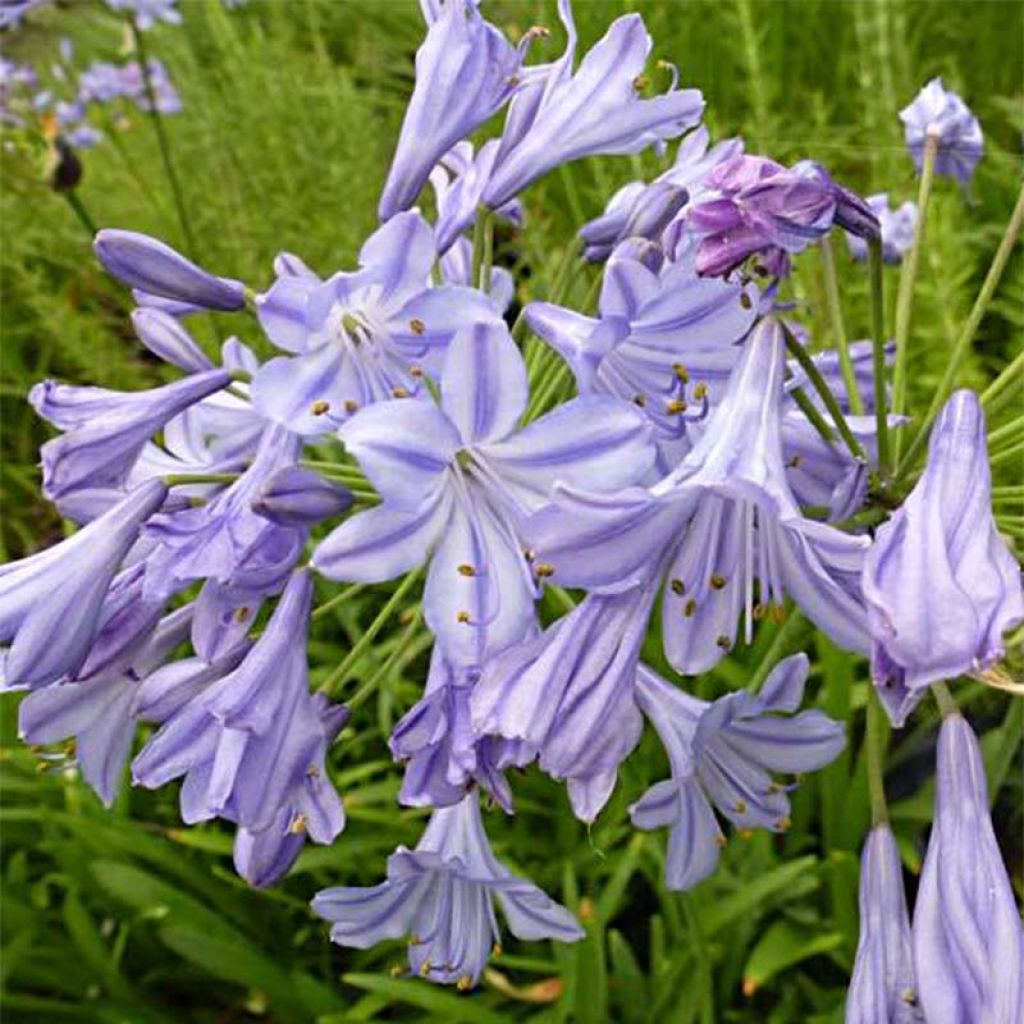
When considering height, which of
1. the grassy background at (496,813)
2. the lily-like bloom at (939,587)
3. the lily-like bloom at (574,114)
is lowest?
the grassy background at (496,813)

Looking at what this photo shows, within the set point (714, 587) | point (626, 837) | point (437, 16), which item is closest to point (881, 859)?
point (714, 587)

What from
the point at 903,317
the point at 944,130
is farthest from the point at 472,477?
the point at 944,130

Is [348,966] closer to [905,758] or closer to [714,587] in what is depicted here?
[905,758]

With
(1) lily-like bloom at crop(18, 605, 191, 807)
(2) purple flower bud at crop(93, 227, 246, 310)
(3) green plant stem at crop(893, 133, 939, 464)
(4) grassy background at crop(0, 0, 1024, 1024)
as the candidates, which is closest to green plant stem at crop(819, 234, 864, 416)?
(3) green plant stem at crop(893, 133, 939, 464)

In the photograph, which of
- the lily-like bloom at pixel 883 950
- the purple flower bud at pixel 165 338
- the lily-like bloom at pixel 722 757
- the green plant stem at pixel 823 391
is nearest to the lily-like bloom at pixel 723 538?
the green plant stem at pixel 823 391

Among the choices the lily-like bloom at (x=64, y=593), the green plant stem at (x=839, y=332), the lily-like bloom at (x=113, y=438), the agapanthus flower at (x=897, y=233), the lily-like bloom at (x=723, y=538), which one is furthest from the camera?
the agapanthus flower at (x=897, y=233)

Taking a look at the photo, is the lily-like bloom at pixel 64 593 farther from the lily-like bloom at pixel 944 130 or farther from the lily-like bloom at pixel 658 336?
the lily-like bloom at pixel 944 130

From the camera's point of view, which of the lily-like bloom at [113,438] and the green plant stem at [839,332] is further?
the green plant stem at [839,332]

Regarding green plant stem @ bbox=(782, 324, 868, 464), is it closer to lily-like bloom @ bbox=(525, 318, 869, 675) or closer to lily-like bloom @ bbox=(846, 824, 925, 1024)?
lily-like bloom @ bbox=(525, 318, 869, 675)
